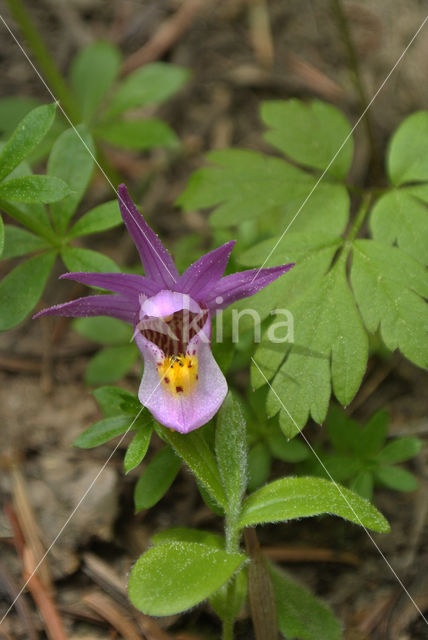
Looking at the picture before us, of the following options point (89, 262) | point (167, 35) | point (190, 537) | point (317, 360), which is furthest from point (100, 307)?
point (167, 35)

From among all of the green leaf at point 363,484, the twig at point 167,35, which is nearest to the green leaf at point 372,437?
the green leaf at point 363,484

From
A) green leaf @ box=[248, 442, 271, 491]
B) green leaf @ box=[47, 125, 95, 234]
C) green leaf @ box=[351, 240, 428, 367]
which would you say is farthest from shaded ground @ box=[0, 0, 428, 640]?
green leaf @ box=[47, 125, 95, 234]

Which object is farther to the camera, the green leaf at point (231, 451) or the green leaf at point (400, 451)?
the green leaf at point (400, 451)

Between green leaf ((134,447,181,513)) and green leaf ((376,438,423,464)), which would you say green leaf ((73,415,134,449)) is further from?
green leaf ((376,438,423,464))

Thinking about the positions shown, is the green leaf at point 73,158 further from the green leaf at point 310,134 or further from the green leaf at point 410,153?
the green leaf at point 410,153

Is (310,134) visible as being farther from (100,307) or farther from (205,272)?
(100,307)

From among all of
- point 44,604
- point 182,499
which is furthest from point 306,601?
point 44,604

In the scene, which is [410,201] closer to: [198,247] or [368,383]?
[368,383]

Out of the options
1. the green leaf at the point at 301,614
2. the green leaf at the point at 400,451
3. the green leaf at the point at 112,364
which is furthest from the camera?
the green leaf at the point at 112,364
